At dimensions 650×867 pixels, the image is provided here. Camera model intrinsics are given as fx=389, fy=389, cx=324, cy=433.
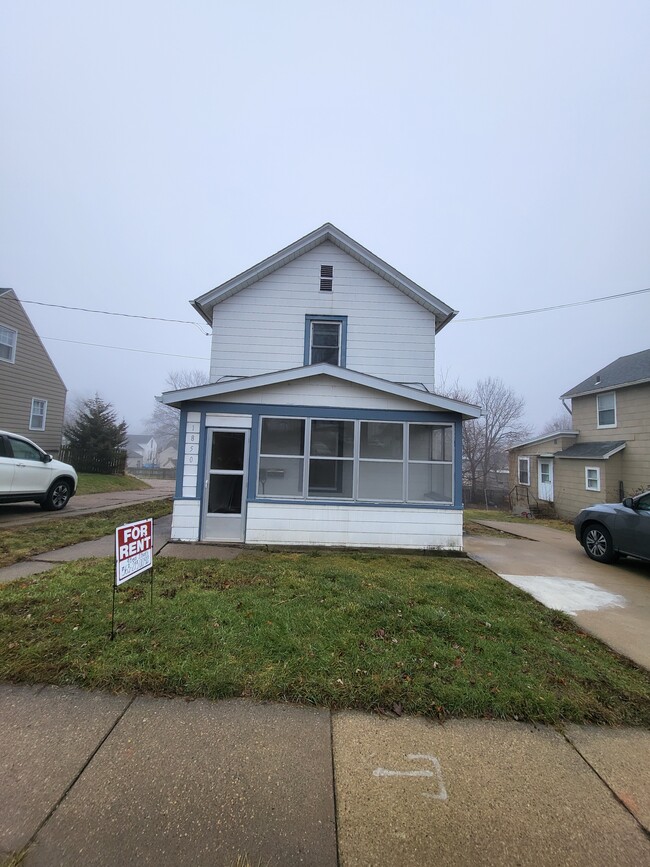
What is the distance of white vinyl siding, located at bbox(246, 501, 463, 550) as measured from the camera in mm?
7465

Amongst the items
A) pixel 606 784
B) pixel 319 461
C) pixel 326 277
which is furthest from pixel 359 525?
pixel 326 277

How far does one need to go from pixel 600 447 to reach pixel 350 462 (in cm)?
1405

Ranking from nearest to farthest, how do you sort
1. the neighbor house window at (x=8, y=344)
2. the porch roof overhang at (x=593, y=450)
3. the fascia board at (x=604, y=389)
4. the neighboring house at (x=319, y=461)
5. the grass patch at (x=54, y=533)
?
1. the grass patch at (x=54, y=533)
2. the neighboring house at (x=319, y=461)
3. the fascia board at (x=604, y=389)
4. the porch roof overhang at (x=593, y=450)
5. the neighbor house window at (x=8, y=344)

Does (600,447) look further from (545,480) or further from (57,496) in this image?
(57,496)

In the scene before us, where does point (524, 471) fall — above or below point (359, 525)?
above

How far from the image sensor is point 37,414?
62.8 ft

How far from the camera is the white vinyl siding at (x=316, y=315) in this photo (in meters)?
10.0

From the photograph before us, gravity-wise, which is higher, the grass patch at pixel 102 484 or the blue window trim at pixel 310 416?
the blue window trim at pixel 310 416

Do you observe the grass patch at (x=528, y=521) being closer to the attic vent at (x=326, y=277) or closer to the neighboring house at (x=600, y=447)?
the neighboring house at (x=600, y=447)

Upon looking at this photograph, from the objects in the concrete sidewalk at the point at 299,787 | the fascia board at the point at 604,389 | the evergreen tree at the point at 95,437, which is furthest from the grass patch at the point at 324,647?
the evergreen tree at the point at 95,437

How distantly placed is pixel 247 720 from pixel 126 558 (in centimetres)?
189

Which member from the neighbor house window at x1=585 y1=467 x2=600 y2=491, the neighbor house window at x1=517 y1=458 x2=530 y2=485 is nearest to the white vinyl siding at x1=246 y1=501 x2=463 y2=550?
the neighbor house window at x1=585 y1=467 x2=600 y2=491

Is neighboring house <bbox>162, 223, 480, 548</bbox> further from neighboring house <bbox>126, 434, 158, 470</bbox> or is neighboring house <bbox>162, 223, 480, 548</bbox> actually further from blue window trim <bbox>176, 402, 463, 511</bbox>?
neighboring house <bbox>126, 434, 158, 470</bbox>

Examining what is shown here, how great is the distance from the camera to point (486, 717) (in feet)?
8.70
